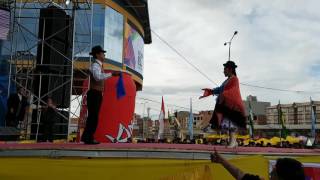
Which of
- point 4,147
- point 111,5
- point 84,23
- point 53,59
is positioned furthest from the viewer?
point 111,5

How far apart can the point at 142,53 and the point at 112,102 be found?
33684 millimetres

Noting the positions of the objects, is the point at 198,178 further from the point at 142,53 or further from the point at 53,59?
the point at 142,53

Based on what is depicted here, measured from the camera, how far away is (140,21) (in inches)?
1673

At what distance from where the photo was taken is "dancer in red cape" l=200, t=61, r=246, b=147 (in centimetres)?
660

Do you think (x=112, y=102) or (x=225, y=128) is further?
(x=112, y=102)

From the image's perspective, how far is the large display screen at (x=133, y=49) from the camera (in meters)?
37.3

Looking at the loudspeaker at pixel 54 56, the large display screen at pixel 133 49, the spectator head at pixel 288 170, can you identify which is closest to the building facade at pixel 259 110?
the large display screen at pixel 133 49

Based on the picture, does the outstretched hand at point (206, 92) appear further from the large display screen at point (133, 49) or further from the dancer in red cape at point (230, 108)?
the large display screen at point (133, 49)

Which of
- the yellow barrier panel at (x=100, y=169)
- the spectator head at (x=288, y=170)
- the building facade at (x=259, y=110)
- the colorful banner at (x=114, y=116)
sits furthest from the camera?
the building facade at (x=259, y=110)

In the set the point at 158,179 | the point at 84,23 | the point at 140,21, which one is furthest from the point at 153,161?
the point at 140,21

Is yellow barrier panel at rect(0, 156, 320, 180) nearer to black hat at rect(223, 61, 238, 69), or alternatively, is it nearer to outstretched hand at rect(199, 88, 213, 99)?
black hat at rect(223, 61, 238, 69)

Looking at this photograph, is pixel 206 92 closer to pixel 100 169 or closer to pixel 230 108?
pixel 230 108

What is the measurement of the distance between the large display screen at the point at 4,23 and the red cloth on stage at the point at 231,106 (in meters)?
7.82

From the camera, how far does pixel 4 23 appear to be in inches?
475
